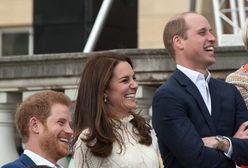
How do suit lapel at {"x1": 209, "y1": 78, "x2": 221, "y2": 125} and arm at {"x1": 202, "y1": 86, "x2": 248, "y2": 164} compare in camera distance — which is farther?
suit lapel at {"x1": 209, "y1": 78, "x2": 221, "y2": 125}

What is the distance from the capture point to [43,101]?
6.66 metres

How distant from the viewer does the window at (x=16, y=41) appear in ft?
71.6

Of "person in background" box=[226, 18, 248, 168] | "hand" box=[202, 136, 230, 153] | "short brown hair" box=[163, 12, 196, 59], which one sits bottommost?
"hand" box=[202, 136, 230, 153]

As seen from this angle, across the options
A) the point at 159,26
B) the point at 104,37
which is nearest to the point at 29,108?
the point at 104,37

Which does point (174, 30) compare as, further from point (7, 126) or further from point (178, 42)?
point (7, 126)

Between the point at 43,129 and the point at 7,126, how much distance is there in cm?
406

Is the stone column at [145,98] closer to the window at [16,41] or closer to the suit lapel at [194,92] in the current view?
the suit lapel at [194,92]

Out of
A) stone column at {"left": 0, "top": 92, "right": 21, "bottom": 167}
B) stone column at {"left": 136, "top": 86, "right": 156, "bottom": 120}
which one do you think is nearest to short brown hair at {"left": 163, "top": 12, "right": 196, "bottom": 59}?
stone column at {"left": 136, "top": 86, "right": 156, "bottom": 120}

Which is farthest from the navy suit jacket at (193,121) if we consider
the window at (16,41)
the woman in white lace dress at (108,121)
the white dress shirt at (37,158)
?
the window at (16,41)

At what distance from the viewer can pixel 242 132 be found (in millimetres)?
6742

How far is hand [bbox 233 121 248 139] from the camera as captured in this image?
265 inches

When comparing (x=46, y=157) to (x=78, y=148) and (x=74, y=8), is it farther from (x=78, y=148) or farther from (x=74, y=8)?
(x=74, y=8)

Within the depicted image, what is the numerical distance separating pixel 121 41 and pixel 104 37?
2.21 ft

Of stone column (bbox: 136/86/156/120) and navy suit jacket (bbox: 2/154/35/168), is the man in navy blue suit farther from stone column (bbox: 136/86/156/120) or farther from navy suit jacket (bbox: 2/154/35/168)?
stone column (bbox: 136/86/156/120)
